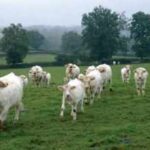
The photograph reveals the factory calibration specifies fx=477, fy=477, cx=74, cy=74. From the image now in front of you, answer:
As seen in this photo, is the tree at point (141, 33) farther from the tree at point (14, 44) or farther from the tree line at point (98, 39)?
the tree at point (14, 44)

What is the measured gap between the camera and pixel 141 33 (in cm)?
12338

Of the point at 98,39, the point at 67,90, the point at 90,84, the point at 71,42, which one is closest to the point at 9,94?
the point at 67,90

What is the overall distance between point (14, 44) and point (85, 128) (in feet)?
311

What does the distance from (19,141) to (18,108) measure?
4.15 m

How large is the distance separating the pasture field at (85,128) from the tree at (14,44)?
3261 inches

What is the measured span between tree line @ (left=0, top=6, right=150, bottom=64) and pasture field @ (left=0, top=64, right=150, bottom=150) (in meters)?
83.9

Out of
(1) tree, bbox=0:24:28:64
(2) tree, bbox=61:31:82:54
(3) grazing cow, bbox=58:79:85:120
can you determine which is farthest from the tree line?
(3) grazing cow, bbox=58:79:85:120

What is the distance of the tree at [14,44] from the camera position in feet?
352

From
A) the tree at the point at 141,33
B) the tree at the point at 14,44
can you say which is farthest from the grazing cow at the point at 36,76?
the tree at the point at 141,33

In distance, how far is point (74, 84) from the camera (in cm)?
2005

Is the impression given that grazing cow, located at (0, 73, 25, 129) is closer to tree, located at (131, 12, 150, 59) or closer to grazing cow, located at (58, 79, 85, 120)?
grazing cow, located at (58, 79, 85, 120)

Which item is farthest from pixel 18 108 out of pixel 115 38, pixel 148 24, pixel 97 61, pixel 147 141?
pixel 148 24

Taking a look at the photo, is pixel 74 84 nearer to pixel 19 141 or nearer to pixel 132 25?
pixel 19 141

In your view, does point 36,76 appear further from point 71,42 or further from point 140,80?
point 71,42
